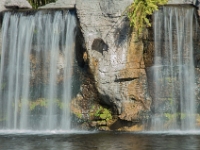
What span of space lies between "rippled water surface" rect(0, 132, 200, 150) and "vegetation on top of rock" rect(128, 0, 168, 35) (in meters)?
4.42

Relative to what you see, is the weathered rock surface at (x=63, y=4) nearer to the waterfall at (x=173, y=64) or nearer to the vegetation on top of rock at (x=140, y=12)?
the vegetation on top of rock at (x=140, y=12)

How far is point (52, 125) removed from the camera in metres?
18.7

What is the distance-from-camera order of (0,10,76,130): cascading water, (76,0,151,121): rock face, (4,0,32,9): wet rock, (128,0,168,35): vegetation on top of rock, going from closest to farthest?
(128,0,168,35): vegetation on top of rock < (76,0,151,121): rock face < (0,10,76,130): cascading water < (4,0,32,9): wet rock

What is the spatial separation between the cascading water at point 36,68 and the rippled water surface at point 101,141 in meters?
2.93

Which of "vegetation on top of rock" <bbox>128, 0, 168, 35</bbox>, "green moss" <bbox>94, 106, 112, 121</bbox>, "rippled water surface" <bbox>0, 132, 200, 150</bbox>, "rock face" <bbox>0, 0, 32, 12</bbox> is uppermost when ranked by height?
"rock face" <bbox>0, 0, 32, 12</bbox>

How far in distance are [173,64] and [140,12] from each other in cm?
264

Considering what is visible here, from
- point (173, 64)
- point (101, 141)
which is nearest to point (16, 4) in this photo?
point (173, 64)

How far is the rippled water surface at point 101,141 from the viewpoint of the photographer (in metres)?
12.8

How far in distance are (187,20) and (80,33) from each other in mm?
4567

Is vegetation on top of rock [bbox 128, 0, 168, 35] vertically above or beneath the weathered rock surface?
beneath

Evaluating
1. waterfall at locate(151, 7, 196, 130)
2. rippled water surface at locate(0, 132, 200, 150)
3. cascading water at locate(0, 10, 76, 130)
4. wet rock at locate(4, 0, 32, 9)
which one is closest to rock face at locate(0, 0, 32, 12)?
wet rock at locate(4, 0, 32, 9)

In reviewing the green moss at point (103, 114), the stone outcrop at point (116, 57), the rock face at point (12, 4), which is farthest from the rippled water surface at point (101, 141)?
the rock face at point (12, 4)

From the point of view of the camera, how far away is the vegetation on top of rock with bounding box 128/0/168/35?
17.6 meters

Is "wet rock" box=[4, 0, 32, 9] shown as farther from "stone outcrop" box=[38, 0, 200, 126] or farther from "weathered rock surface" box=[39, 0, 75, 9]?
"stone outcrop" box=[38, 0, 200, 126]
